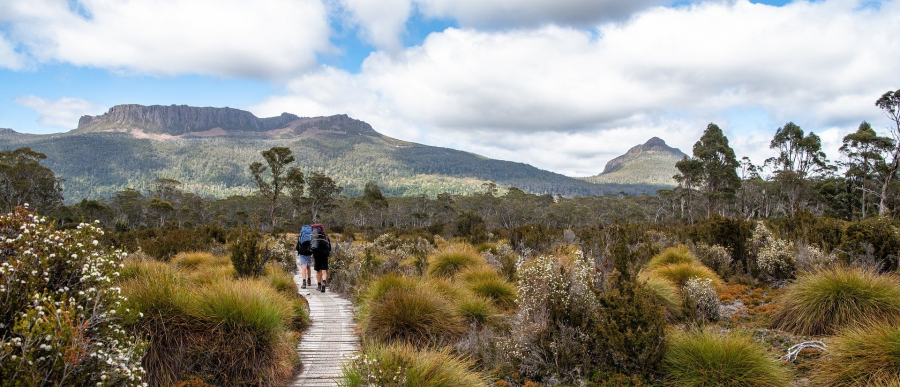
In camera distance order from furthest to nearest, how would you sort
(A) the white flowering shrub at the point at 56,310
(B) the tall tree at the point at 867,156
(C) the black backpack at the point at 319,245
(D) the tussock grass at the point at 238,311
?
(B) the tall tree at the point at 867,156 → (C) the black backpack at the point at 319,245 → (D) the tussock grass at the point at 238,311 → (A) the white flowering shrub at the point at 56,310

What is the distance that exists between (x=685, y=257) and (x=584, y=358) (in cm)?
753

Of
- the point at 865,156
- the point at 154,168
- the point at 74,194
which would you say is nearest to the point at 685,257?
→ the point at 865,156

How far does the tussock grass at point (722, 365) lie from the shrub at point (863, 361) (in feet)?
1.33

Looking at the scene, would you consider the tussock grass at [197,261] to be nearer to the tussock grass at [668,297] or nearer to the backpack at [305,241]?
the backpack at [305,241]

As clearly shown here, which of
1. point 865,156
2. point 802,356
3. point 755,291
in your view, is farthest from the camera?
point 865,156

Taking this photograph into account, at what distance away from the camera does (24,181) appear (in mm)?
39281

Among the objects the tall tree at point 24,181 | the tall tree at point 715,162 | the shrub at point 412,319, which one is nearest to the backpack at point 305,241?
the shrub at point 412,319

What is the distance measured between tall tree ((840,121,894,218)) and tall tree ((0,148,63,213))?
2618 inches

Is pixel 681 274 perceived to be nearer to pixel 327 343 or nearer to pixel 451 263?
pixel 451 263

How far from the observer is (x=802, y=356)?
5586mm

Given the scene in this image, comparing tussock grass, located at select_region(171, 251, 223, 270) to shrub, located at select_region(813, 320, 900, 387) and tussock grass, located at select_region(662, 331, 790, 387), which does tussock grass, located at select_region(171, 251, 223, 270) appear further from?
shrub, located at select_region(813, 320, 900, 387)

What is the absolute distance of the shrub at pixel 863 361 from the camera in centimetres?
443

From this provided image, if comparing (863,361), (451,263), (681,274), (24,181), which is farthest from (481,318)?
(24,181)

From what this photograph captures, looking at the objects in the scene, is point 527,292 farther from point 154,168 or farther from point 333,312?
point 154,168
